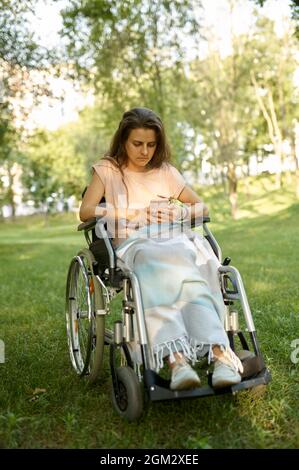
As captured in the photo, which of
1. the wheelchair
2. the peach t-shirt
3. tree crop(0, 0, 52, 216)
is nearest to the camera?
the wheelchair

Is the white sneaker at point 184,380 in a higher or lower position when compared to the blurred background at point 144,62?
lower

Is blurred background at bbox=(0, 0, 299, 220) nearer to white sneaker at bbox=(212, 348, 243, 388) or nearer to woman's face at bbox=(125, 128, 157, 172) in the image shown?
woman's face at bbox=(125, 128, 157, 172)

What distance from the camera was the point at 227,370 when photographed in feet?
8.07

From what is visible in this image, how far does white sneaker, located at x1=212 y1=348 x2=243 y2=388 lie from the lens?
2.40 metres

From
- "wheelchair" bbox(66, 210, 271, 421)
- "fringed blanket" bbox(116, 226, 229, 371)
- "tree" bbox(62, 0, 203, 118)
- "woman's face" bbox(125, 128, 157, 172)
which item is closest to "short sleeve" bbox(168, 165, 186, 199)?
"woman's face" bbox(125, 128, 157, 172)

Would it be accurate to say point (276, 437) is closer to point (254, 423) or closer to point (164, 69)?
point (254, 423)

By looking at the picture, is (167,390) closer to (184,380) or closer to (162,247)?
(184,380)

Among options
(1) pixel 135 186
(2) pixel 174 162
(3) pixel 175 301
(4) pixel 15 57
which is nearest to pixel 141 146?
(1) pixel 135 186

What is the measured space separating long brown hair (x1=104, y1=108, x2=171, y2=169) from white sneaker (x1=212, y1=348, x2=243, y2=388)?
1.30 metres

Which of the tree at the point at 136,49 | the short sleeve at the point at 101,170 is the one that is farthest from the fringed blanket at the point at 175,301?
the tree at the point at 136,49

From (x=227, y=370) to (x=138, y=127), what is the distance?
4.69 ft

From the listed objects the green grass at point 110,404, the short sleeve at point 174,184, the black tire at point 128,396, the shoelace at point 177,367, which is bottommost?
the green grass at point 110,404

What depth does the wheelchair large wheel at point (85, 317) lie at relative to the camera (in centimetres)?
295

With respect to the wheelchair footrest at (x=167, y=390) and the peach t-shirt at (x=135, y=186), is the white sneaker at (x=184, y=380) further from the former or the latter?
the peach t-shirt at (x=135, y=186)
